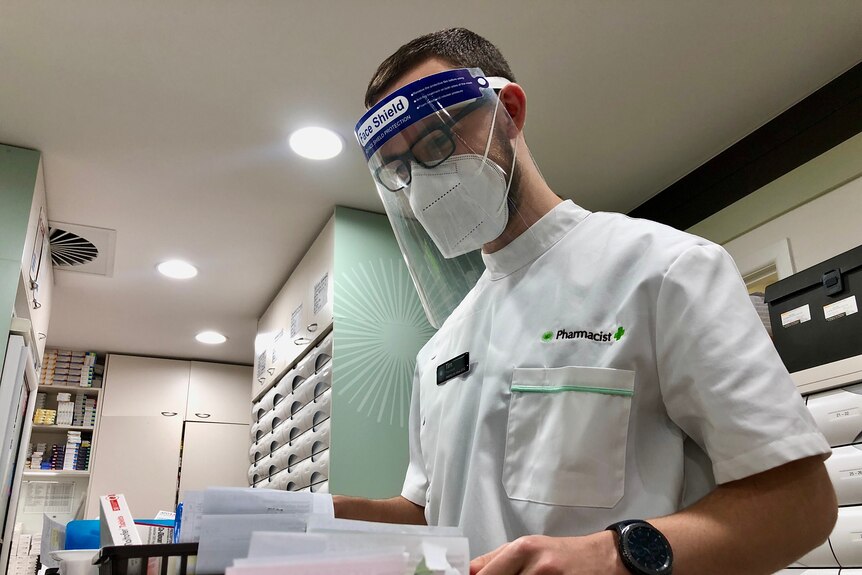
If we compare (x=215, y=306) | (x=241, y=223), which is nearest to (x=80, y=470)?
(x=215, y=306)

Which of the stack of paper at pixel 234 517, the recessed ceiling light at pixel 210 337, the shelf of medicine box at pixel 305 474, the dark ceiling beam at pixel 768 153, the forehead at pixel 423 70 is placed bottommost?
the stack of paper at pixel 234 517

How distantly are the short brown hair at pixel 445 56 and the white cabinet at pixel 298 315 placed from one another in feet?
5.51

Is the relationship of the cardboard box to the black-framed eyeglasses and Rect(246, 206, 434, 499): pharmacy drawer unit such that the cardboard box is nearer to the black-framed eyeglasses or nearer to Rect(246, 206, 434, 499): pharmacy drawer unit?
the black-framed eyeglasses

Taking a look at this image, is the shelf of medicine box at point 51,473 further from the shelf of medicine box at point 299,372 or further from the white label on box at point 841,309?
the white label on box at point 841,309

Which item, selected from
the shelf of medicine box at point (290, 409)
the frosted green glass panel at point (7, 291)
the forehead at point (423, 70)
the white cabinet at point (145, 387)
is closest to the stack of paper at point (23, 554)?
the white cabinet at point (145, 387)

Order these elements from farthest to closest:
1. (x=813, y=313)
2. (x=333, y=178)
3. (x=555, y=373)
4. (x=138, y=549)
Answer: (x=333, y=178)
(x=813, y=313)
(x=555, y=373)
(x=138, y=549)

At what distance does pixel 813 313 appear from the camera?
65.1 inches

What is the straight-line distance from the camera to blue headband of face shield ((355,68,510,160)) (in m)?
0.98

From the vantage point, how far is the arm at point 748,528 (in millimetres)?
606

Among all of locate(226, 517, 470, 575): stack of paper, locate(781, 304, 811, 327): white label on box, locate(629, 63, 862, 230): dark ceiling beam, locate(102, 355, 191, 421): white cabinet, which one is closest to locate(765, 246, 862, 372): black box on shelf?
locate(781, 304, 811, 327): white label on box

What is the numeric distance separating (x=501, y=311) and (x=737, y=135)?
178cm

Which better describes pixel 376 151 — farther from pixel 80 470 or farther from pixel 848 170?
pixel 80 470

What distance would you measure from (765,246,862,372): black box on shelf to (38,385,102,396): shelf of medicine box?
4.21 m

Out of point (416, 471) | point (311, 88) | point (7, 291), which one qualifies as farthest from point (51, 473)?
point (416, 471)
